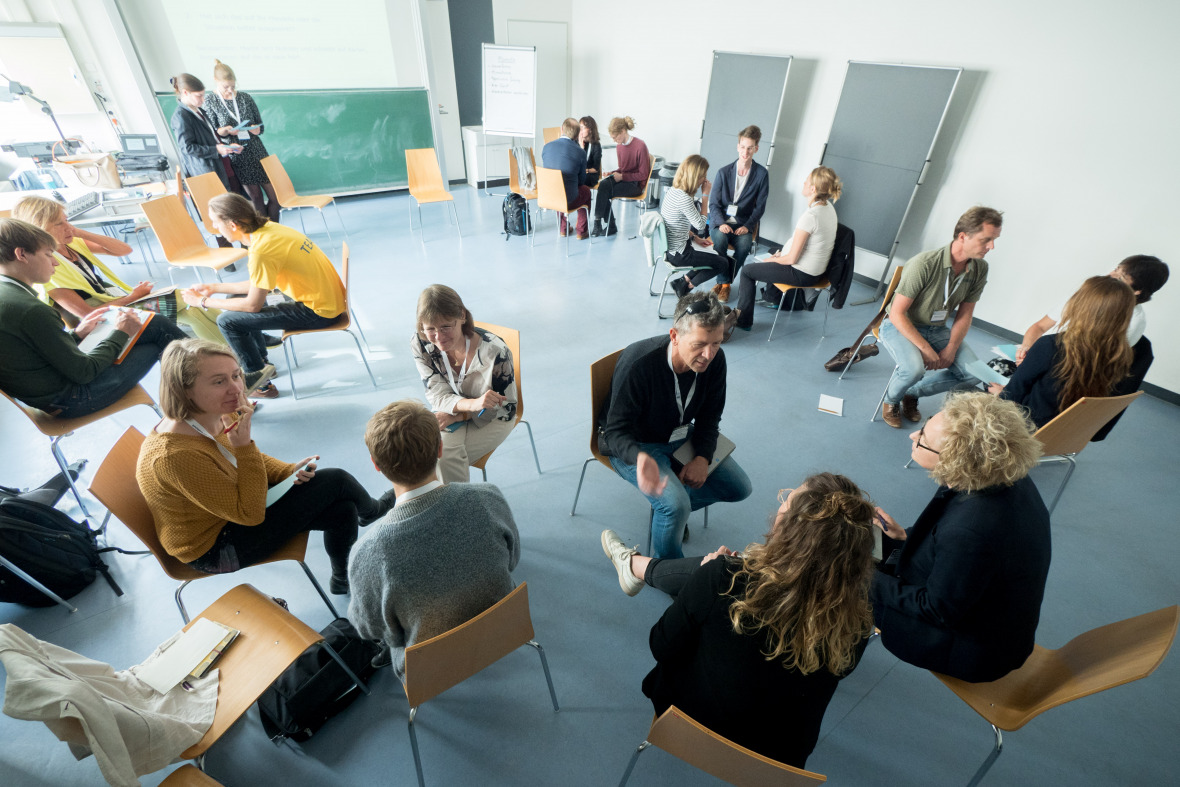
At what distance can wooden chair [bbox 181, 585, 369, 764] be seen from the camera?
1413 millimetres

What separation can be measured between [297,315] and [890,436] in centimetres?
380

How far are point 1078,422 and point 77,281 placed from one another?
16.7 ft

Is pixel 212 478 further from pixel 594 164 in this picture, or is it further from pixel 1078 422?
pixel 594 164

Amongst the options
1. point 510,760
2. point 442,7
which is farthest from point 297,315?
point 442,7

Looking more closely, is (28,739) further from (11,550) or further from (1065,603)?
(1065,603)

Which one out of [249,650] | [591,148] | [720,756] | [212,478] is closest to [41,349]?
[212,478]

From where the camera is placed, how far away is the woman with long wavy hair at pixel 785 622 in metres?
1.13

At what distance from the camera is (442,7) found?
22.9 ft

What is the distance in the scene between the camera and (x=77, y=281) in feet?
9.44

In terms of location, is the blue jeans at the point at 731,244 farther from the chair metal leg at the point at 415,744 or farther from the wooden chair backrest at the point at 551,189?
the chair metal leg at the point at 415,744

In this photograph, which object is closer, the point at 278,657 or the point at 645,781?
the point at 278,657

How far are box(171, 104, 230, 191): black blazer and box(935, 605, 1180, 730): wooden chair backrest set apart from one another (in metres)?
6.45

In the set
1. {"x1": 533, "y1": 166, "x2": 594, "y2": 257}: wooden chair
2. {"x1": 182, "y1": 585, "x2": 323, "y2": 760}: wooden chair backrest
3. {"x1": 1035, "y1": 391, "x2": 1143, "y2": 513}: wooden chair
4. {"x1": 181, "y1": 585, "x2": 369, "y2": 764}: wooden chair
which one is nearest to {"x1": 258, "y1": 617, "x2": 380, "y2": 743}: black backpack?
{"x1": 181, "y1": 585, "x2": 369, "y2": 764}: wooden chair

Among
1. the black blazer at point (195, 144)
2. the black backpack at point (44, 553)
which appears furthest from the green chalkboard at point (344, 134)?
the black backpack at point (44, 553)
